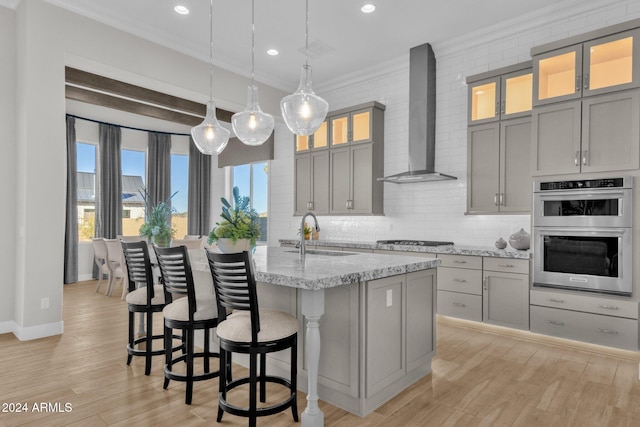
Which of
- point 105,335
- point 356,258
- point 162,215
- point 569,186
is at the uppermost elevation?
point 569,186

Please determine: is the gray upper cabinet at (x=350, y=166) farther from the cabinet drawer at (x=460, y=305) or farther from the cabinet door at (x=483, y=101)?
the cabinet drawer at (x=460, y=305)

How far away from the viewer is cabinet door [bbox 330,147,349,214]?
562cm

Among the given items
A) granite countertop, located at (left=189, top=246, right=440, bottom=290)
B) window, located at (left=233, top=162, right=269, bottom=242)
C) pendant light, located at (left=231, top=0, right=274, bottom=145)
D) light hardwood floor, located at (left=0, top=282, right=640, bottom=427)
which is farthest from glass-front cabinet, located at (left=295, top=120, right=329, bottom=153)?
light hardwood floor, located at (left=0, top=282, right=640, bottom=427)

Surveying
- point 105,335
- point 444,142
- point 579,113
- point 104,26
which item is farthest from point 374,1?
point 105,335

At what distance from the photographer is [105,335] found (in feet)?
12.9

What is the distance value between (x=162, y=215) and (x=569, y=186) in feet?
12.4

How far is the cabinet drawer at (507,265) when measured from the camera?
3779mm

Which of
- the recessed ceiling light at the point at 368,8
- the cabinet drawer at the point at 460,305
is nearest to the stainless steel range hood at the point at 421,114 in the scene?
the recessed ceiling light at the point at 368,8

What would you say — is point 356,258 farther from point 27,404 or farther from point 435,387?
point 27,404

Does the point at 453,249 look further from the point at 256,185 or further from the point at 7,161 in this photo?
the point at 256,185

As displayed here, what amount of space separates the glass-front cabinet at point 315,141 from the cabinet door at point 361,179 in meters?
0.57

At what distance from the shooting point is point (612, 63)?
351cm

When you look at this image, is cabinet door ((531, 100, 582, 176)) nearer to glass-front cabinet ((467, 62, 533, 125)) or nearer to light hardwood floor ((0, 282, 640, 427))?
glass-front cabinet ((467, 62, 533, 125))

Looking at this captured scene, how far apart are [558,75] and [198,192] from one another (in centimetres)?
784
